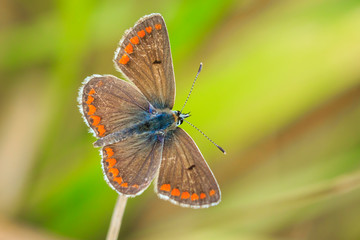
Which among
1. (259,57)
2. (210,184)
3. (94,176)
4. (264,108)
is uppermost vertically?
(259,57)

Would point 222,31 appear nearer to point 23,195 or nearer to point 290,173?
point 290,173

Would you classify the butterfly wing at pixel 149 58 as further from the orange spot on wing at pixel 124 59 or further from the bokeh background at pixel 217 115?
the bokeh background at pixel 217 115

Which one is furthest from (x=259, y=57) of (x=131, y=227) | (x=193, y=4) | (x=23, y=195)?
(x=23, y=195)

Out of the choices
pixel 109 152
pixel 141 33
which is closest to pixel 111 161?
pixel 109 152

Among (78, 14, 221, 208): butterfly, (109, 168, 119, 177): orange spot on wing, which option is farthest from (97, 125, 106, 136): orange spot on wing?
(109, 168, 119, 177): orange spot on wing

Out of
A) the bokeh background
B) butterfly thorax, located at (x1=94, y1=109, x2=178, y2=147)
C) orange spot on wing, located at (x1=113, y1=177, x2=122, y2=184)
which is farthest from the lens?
the bokeh background

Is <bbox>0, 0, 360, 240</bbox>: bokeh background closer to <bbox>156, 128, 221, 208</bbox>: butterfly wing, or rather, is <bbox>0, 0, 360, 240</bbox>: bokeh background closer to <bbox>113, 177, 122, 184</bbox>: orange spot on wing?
<bbox>156, 128, 221, 208</bbox>: butterfly wing

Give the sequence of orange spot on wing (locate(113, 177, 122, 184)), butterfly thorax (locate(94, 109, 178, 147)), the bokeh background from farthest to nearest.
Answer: the bokeh background, butterfly thorax (locate(94, 109, 178, 147)), orange spot on wing (locate(113, 177, 122, 184))

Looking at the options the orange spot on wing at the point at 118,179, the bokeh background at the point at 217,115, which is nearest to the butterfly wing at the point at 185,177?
the orange spot on wing at the point at 118,179
